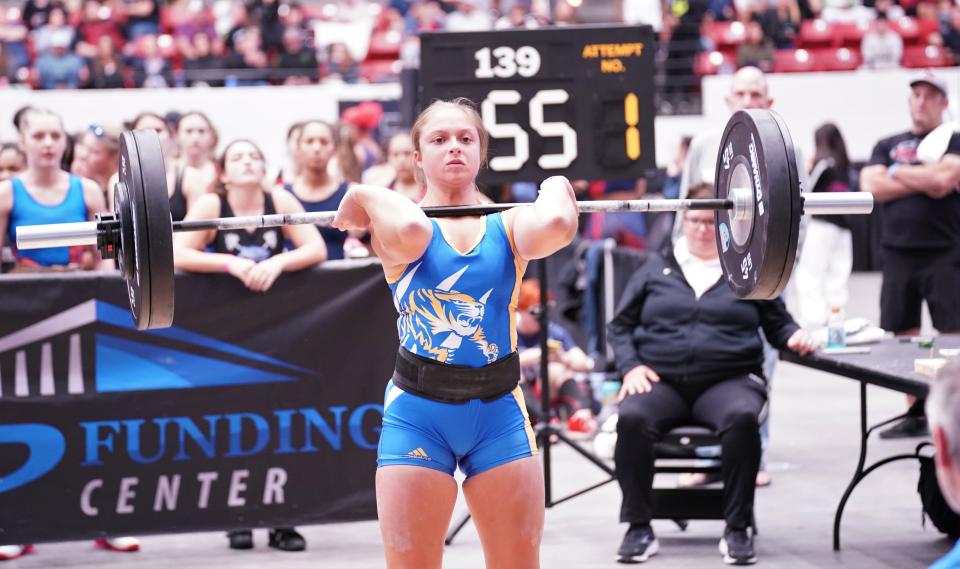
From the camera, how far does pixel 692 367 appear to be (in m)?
5.36

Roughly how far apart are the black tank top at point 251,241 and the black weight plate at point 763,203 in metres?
2.28

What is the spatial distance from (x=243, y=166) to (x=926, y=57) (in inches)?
543

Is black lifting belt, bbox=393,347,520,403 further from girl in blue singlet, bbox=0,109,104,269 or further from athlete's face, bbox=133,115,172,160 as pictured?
athlete's face, bbox=133,115,172,160

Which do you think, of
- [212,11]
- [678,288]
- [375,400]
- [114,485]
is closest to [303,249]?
A: [375,400]

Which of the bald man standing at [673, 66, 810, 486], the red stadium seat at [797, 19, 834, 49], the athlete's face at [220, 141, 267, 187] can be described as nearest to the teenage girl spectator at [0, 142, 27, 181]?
the athlete's face at [220, 141, 267, 187]

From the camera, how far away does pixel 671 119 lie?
51.9ft

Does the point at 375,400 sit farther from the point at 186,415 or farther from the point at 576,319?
the point at 576,319

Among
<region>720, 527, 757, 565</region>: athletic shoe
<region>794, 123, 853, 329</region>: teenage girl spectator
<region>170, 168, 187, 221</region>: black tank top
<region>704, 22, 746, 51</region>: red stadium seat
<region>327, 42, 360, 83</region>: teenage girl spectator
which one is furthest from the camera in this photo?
<region>704, 22, 746, 51</region>: red stadium seat

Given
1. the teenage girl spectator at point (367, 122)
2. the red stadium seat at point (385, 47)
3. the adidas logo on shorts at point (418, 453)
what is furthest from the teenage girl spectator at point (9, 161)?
the red stadium seat at point (385, 47)

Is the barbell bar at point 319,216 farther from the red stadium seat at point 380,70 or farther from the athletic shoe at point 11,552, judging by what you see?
the red stadium seat at point 380,70

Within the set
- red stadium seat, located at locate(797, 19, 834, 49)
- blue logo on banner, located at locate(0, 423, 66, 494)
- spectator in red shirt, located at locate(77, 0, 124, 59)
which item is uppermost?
spectator in red shirt, located at locate(77, 0, 124, 59)

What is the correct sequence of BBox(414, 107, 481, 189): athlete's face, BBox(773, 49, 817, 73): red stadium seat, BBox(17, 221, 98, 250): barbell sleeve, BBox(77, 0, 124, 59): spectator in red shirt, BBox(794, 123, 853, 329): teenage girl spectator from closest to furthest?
BBox(414, 107, 481, 189): athlete's face → BBox(17, 221, 98, 250): barbell sleeve → BBox(794, 123, 853, 329): teenage girl spectator → BBox(77, 0, 124, 59): spectator in red shirt → BBox(773, 49, 817, 73): red stadium seat

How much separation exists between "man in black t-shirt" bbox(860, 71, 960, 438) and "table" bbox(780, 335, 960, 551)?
1.38m

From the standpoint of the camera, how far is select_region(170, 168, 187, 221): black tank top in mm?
6082
